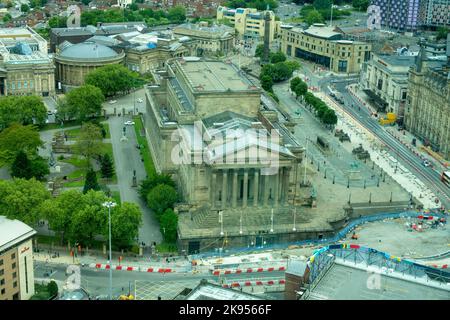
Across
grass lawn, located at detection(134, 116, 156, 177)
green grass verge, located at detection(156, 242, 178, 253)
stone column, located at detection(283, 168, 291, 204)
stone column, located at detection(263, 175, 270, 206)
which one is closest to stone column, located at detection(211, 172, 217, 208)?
stone column, located at detection(263, 175, 270, 206)

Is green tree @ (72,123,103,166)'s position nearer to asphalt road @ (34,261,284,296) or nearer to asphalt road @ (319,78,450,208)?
asphalt road @ (34,261,284,296)

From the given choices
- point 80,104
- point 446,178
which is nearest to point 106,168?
point 80,104

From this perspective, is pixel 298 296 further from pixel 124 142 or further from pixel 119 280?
pixel 124 142

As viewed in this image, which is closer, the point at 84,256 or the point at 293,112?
the point at 84,256

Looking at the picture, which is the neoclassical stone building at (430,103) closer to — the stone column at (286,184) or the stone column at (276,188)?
the stone column at (286,184)
